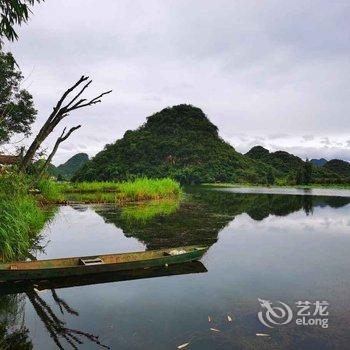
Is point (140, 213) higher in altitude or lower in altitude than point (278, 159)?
lower

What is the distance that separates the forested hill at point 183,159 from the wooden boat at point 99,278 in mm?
55566

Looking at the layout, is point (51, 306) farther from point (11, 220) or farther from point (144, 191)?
point (144, 191)

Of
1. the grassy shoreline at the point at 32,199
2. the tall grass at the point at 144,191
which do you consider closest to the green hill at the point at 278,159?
the tall grass at the point at 144,191

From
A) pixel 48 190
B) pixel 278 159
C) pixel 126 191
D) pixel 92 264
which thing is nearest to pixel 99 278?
pixel 92 264

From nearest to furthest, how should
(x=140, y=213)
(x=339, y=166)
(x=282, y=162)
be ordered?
→ (x=140, y=213) → (x=282, y=162) → (x=339, y=166)

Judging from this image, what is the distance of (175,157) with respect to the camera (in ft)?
264

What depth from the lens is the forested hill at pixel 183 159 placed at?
70312 mm

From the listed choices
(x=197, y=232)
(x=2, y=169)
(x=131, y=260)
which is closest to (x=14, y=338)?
(x=131, y=260)

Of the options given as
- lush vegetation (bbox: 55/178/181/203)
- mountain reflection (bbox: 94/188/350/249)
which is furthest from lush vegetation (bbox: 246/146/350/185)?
mountain reflection (bbox: 94/188/350/249)

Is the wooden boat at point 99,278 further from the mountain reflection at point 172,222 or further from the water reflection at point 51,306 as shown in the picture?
the mountain reflection at point 172,222

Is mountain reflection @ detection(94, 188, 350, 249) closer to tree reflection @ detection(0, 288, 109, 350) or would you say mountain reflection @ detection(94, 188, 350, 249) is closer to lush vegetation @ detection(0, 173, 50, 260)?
lush vegetation @ detection(0, 173, 50, 260)

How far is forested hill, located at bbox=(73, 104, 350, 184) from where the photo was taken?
231 ft

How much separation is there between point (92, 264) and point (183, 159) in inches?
2838

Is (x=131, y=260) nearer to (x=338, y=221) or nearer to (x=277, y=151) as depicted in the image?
(x=338, y=221)
